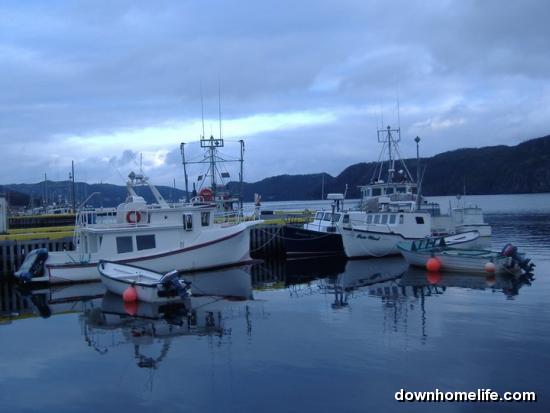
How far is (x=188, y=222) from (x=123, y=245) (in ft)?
9.64

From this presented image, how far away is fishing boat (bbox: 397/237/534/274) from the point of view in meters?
23.6

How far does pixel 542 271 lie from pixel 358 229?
9314 mm

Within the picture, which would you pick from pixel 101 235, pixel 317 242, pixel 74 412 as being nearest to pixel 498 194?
pixel 317 242

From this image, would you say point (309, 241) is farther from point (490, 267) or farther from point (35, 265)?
point (35, 265)

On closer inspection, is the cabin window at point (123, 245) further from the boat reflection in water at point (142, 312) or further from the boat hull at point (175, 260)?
the boat reflection in water at point (142, 312)

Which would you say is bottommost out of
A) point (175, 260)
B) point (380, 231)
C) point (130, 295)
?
point (130, 295)

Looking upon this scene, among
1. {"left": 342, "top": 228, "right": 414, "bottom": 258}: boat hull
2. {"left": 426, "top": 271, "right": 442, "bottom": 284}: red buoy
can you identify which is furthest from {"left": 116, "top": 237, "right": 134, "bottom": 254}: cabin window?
{"left": 426, "top": 271, "right": 442, "bottom": 284}: red buoy

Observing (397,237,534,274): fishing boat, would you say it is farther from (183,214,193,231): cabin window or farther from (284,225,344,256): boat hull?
(183,214,193,231): cabin window

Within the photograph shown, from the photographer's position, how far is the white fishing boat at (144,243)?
2334 centimetres

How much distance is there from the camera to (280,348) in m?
13.5

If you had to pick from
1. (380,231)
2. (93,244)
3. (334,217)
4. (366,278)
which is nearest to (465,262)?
(366,278)

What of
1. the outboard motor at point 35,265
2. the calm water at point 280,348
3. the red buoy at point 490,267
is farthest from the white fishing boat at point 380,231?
the outboard motor at point 35,265

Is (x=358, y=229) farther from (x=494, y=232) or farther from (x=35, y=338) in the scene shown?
(x=494, y=232)

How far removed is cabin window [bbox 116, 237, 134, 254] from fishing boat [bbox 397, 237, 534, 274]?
12583 mm
